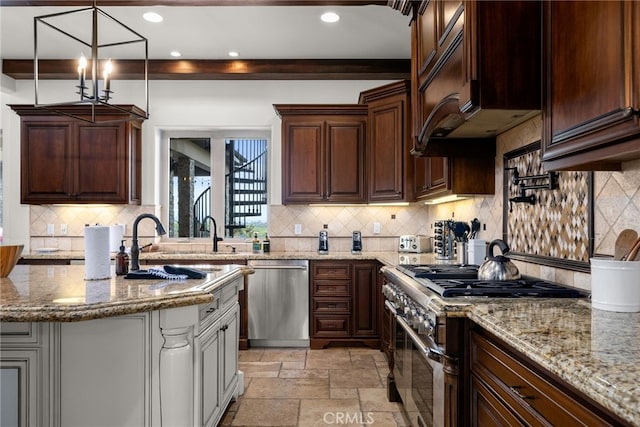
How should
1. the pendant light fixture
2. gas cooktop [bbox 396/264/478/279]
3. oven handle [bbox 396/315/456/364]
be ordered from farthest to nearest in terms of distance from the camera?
1. the pendant light fixture
2. gas cooktop [bbox 396/264/478/279]
3. oven handle [bbox 396/315/456/364]

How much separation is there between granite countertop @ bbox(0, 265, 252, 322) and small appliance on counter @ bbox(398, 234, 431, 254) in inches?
98.7

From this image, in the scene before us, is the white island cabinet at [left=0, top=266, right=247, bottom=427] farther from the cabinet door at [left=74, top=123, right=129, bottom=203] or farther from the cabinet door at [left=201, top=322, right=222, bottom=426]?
the cabinet door at [left=74, top=123, right=129, bottom=203]

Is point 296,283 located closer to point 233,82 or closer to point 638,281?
point 233,82

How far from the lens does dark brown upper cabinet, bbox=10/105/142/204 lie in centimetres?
468

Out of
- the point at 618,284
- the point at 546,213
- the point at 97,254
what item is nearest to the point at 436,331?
the point at 618,284

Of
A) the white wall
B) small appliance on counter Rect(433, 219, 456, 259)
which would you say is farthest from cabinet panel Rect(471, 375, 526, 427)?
the white wall

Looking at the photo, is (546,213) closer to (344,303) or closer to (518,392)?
(518,392)

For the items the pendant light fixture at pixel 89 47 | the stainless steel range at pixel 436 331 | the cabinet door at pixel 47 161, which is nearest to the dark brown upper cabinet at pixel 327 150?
the pendant light fixture at pixel 89 47

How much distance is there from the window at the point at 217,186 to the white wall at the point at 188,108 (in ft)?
0.71

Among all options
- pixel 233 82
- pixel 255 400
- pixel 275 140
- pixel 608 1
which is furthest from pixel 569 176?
pixel 233 82

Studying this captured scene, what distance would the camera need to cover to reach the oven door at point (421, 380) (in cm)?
176

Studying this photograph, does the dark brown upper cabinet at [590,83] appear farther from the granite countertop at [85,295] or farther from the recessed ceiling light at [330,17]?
the recessed ceiling light at [330,17]

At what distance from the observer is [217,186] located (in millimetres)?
5199

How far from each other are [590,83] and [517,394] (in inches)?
36.9
